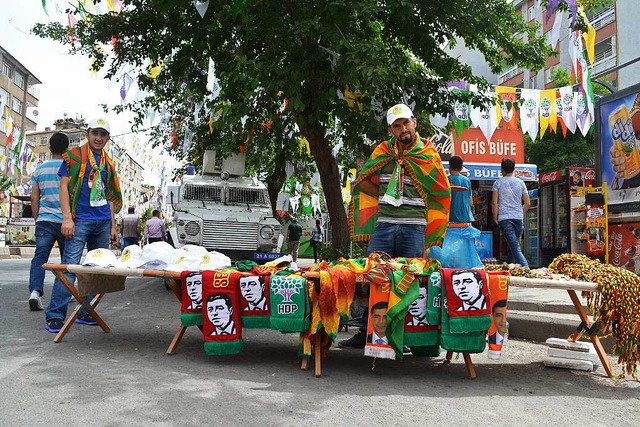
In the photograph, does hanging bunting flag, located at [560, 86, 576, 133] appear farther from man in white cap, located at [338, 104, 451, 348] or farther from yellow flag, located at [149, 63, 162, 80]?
man in white cap, located at [338, 104, 451, 348]

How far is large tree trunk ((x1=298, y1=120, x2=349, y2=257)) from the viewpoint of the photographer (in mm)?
10485

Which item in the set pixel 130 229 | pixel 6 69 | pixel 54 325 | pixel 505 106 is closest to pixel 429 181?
pixel 54 325

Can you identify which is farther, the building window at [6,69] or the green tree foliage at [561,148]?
the building window at [6,69]

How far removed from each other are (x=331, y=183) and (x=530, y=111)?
6.66 meters

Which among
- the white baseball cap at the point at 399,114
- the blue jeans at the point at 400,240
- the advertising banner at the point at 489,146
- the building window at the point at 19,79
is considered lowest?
the blue jeans at the point at 400,240

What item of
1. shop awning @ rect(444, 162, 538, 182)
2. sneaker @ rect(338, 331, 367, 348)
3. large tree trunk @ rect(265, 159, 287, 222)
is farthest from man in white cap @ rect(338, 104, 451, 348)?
shop awning @ rect(444, 162, 538, 182)

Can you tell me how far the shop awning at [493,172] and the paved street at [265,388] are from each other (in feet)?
36.3

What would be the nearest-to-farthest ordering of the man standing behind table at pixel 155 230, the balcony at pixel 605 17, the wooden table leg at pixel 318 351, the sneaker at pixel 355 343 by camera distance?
the wooden table leg at pixel 318 351, the sneaker at pixel 355 343, the man standing behind table at pixel 155 230, the balcony at pixel 605 17

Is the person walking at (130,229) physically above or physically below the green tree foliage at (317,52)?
below

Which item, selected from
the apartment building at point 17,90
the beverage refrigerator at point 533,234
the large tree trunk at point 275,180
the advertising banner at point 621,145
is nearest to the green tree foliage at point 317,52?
the advertising banner at point 621,145

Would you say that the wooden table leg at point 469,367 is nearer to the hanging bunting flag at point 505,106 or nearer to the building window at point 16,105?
the hanging bunting flag at point 505,106

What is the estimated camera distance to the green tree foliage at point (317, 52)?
7.87 m

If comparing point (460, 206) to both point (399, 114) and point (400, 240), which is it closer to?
point (400, 240)

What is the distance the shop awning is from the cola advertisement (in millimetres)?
5062
